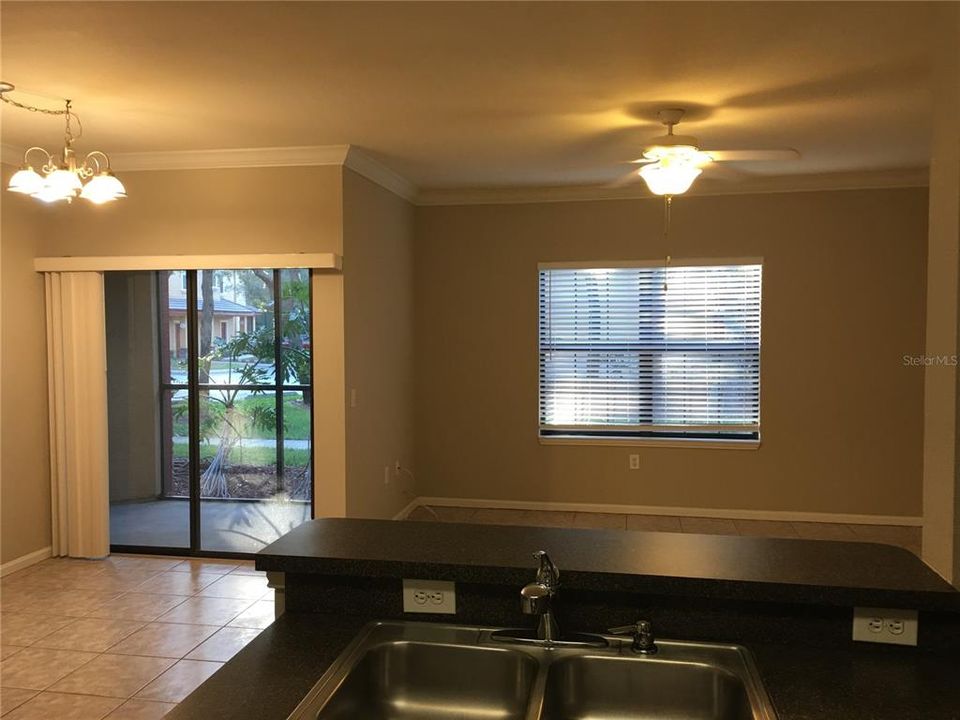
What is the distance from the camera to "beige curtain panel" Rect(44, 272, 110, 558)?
502 cm

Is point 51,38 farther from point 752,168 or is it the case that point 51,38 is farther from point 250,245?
point 752,168

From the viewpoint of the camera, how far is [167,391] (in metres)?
5.12

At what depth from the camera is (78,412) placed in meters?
5.05

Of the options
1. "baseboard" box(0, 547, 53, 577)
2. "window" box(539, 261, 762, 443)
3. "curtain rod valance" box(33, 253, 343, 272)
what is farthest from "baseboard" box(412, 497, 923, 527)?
"baseboard" box(0, 547, 53, 577)

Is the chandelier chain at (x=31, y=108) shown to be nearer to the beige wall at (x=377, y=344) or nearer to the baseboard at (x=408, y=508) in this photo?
the beige wall at (x=377, y=344)

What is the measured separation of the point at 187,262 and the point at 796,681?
432cm

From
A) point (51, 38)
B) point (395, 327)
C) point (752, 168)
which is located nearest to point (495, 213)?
point (395, 327)

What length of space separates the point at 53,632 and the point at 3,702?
2.31 feet

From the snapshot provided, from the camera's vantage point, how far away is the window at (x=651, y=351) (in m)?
6.11

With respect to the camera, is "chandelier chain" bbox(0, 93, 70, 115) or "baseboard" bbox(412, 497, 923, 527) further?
"baseboard" bbox(412, 497, 923, 527)

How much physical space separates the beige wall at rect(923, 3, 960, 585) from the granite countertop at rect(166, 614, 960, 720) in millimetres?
994

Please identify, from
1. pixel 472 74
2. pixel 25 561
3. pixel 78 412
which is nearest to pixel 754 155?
pixel 472 74

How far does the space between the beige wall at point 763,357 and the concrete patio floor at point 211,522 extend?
5.56 ft

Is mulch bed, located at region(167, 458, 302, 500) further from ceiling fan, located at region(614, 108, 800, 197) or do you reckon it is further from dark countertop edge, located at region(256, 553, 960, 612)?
dark countertop edge, located at region(256, 553, 960, 612)
